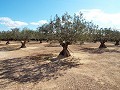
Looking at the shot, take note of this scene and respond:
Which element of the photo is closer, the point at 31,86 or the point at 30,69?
the point at 31,86

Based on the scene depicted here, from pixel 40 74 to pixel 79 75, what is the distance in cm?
421

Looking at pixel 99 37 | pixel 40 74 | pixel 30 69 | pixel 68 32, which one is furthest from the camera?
pixel 99 37

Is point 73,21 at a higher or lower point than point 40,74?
higher

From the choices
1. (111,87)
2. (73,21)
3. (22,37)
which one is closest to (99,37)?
(22,37)

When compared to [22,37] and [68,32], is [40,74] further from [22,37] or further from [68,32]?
[22,37]

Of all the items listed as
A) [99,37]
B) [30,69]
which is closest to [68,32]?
[30,69]

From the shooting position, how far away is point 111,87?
1736cm

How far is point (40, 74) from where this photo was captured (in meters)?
21.4

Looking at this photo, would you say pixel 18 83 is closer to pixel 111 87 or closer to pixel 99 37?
pixel 111 87

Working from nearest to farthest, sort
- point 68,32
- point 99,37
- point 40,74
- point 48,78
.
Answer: point 48,78, point 40,74, point 68,32, point 99,37

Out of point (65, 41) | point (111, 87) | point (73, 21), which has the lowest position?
point (111, 87)

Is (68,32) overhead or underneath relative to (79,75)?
overhead

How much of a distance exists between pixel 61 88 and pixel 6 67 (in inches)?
405

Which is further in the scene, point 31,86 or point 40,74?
point 40,74
